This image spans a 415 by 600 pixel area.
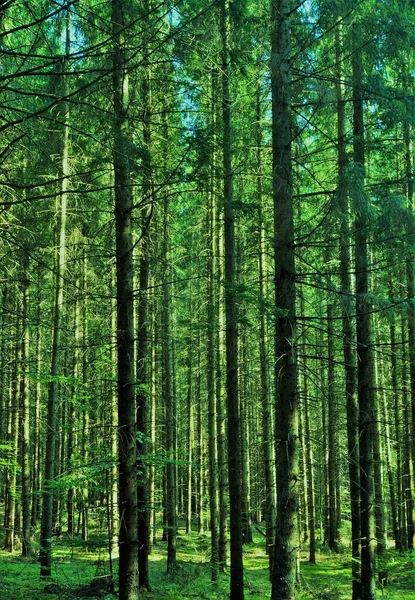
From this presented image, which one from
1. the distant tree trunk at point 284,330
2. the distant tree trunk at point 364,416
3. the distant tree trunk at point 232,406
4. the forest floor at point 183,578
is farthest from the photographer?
the distant tree trunk at point 232,406

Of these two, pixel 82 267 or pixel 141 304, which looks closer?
pixel 141 304

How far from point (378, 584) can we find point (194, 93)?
40.3 ft

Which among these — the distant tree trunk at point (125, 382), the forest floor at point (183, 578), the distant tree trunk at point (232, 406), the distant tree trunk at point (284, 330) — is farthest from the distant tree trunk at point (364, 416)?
the distant tree trunk at point (125, 382)

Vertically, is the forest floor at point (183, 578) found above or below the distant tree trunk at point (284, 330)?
below

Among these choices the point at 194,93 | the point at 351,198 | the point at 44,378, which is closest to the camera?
the point at 351,198

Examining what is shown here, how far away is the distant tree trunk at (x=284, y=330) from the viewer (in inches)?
224

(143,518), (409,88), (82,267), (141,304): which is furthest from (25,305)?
(409,88)

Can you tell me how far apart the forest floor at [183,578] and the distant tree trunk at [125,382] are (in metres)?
1.48

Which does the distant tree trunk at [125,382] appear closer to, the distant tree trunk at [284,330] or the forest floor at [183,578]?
the forest floor at [183,578]

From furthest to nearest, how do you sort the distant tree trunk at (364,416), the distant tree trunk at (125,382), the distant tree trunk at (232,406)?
the distant tree trunk at (232,406) → the distant tree trunk at (364,416) → the distant tree trunk at (125,382)

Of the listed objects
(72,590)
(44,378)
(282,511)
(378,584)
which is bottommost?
(378,584)

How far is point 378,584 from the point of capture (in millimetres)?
13023

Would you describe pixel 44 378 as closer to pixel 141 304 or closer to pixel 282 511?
pixel 141 304

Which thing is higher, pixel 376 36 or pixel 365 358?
pixel 376 36
